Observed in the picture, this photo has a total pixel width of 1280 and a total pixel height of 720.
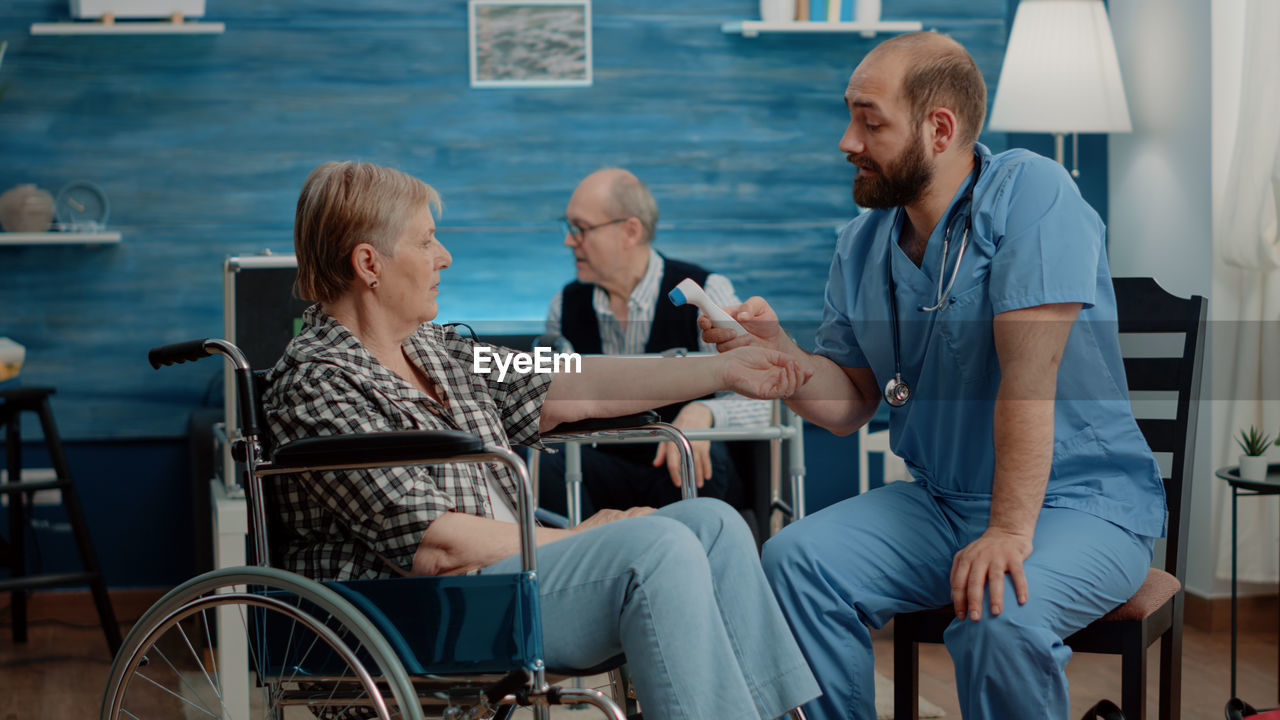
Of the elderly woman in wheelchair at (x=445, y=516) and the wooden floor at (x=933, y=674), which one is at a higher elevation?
the elderly woman in wheelchair at (x=445, y=516)

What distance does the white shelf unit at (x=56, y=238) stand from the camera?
3.35 m

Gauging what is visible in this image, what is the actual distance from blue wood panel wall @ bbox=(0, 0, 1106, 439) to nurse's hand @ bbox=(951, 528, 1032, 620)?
2.20 meters

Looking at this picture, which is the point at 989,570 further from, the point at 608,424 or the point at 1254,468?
the point at 1254,468

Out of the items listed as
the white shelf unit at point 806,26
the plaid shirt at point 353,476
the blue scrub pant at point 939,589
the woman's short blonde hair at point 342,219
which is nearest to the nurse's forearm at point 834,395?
the blue scrub pant at point 939,589

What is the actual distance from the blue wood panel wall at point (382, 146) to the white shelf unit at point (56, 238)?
0.09 metres

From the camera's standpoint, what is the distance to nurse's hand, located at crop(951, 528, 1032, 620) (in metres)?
1.49

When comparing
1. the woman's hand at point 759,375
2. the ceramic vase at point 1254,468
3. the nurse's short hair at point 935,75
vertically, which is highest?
the nurse's short hair at point 935,75

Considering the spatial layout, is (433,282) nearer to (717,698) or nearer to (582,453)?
(717,698)

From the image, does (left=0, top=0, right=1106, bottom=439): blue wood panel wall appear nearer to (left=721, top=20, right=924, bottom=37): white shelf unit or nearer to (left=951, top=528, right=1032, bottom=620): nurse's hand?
(left=721, top=20, right=924, bottom=37): white shelf unit

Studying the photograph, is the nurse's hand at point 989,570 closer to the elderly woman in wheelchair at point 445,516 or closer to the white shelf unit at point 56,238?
the elderly woman in wheelchair at point 445,516

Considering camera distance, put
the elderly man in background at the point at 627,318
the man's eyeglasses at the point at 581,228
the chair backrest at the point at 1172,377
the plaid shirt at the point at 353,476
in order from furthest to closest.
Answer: the man's eyeglasses at the point at 581,228 → the elderly man in background at the point at 627,318 → the chair backrest at the point at 1172,377 → the plaid shirt at the point at 353,476

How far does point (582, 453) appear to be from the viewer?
280cm

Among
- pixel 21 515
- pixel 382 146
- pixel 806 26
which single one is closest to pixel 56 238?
pixel 21 515

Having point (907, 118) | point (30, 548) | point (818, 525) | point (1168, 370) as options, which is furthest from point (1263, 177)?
point (30, 548)
